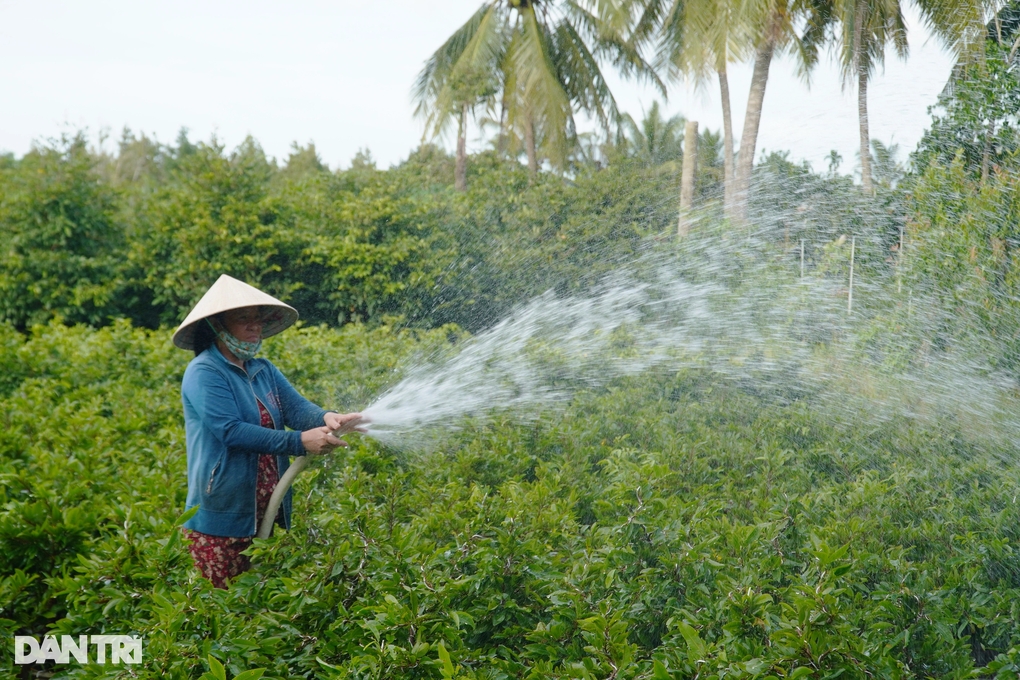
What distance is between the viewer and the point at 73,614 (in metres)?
2.28

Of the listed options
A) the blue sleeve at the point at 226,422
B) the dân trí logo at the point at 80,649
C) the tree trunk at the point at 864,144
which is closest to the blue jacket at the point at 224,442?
the blue sleeve at the point at 226,422

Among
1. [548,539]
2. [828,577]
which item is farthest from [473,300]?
[828,577]

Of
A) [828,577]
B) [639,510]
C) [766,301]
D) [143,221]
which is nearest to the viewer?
[828,577]

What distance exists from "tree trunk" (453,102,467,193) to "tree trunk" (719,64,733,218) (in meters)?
5.60

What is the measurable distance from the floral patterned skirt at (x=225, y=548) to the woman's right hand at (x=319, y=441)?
373 mm

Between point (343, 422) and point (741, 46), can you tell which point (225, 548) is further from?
point (741, 46)

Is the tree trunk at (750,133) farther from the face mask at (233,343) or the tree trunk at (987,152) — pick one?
the face mask at (233,343)

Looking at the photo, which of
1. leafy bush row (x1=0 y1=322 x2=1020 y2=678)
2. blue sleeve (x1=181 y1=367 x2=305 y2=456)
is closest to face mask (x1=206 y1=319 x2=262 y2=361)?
blue sleeve (x1=181 y1=367 x2=305 y2=456)

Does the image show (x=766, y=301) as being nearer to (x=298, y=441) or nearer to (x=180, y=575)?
(x=298, y=441)

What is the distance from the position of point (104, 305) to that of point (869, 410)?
474 inches

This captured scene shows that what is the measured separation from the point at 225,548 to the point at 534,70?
1326 centimetres

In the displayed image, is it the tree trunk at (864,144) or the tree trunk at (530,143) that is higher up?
the tree trunk at (530,143)

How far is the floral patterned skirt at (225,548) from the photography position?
9.34ft

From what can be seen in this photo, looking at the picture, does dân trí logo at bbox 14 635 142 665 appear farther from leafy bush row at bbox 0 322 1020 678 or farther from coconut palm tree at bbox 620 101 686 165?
coconut palm tree at bbox 620 101 686 165
